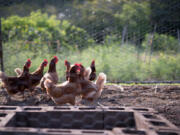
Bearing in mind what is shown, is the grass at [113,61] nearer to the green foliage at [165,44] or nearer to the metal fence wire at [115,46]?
the metal fence wire at [115,46]

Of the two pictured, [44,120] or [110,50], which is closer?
[44,120]

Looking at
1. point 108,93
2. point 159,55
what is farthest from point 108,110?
point 159,55

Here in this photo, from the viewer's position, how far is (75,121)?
1.85m

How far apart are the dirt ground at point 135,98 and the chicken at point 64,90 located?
0.32 meters

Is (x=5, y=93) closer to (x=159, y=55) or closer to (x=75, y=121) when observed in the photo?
(x=75, y=121)

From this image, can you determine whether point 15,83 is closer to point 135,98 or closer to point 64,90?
point 64,90

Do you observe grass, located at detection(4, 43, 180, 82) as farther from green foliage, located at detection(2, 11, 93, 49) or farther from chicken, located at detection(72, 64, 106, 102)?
chicken, located at detection(72, 64, 106, 102)

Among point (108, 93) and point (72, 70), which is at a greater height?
point (72, 70)

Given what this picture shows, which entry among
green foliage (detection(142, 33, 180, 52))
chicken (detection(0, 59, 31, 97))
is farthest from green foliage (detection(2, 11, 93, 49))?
chicken (detection(0, 59, 31, 97))

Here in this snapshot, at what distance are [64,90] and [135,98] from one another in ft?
3.96

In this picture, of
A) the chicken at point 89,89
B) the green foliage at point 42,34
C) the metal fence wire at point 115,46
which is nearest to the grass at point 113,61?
the metal fence wire at point 115,46

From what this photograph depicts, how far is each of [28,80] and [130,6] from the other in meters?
5.75

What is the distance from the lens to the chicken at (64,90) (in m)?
3.18

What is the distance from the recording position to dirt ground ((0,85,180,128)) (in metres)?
3.06
